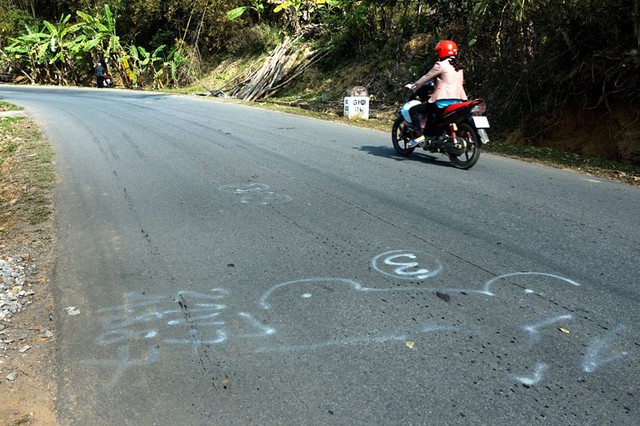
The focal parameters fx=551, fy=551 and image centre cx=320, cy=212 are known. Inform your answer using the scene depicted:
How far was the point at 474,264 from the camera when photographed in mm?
4590

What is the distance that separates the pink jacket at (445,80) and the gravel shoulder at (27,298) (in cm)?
581

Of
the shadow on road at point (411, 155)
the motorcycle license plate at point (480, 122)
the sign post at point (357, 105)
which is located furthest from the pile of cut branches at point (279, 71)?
the motorcycle license plate at point (480, 122)

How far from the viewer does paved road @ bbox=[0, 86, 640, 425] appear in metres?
2.88

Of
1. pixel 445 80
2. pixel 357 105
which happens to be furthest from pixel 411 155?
pixel 357 105

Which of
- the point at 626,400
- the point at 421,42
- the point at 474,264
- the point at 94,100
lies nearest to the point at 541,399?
the point at 626,400

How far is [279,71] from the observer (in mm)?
24312

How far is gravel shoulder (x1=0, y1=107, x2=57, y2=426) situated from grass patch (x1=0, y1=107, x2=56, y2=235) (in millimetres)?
11

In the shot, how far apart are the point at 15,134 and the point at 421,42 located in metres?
13.4

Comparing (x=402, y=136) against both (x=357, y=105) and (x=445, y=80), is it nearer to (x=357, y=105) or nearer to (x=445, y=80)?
(x=445, y=80)

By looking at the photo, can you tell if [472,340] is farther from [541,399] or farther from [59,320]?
[59,320]

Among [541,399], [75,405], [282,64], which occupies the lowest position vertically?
[75,405]

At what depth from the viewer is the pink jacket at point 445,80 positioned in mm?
8609

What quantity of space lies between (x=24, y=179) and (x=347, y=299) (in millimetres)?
6452

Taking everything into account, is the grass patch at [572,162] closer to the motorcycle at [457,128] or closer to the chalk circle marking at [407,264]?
the motorcycle at [457,128]
